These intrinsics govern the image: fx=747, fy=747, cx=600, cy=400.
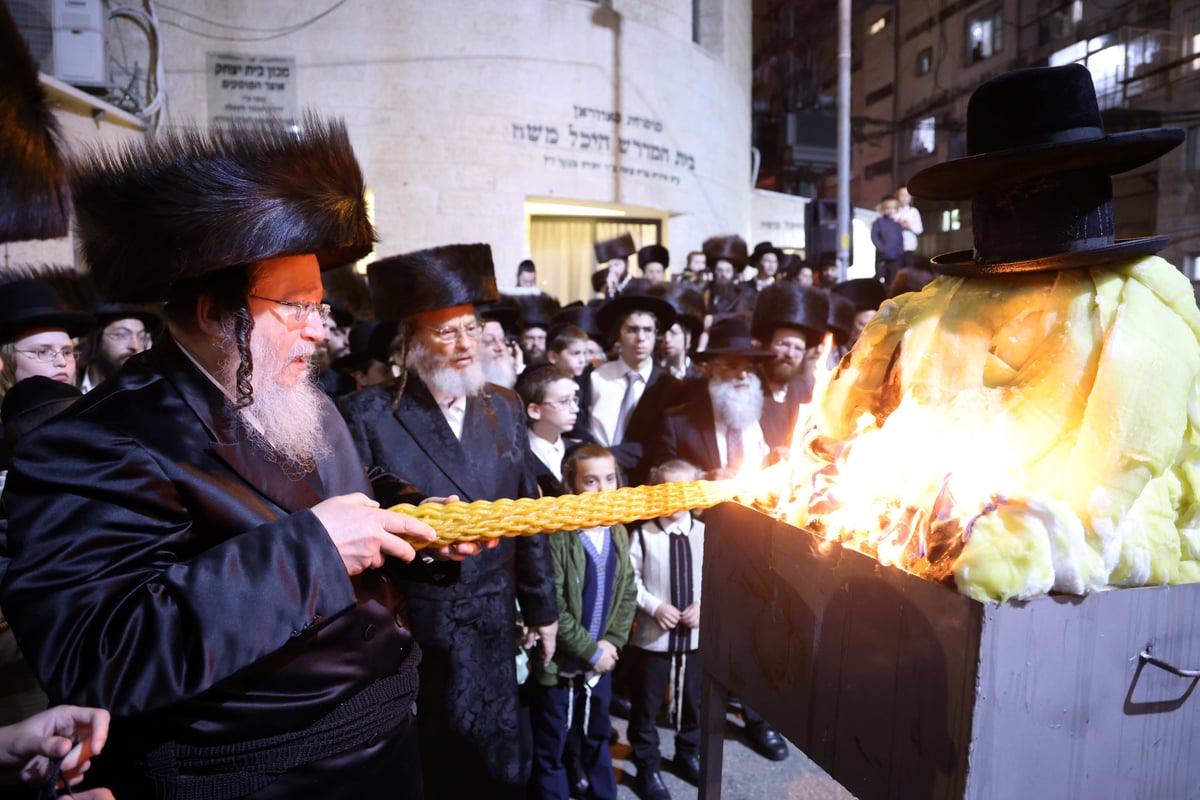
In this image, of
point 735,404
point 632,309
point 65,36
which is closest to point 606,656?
point 735,404

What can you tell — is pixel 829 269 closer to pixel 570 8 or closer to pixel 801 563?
pixel 570 8

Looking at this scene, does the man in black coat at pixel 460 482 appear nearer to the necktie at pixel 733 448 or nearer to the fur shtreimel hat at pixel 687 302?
the necktie at pixel 733 448

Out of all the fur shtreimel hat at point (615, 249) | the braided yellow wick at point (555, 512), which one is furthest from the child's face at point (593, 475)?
the fur shtreimel hat at point (615, 249)

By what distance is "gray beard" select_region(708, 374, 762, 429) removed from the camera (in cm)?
486

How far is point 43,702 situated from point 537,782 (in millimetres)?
2024

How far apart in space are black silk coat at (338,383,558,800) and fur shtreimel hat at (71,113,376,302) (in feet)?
4.18

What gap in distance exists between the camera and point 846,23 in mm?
12078

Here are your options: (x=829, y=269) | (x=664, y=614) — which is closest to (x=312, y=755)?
(x=664, y=614)

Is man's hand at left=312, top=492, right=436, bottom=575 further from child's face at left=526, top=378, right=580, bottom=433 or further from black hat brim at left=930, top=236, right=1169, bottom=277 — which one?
child's face at left=526, top=378, right=580, bottom=433

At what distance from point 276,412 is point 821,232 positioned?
14536 millimetres

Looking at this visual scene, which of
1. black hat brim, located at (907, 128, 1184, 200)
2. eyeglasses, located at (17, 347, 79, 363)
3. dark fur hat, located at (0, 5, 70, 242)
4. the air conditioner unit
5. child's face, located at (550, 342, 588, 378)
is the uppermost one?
the air conditioner unit

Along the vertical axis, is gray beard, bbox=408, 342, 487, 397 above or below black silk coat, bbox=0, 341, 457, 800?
above

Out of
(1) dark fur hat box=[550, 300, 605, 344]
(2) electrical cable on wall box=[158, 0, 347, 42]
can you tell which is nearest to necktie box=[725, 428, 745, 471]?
(1) dark fur hat box=[550, 300, 605, 344]

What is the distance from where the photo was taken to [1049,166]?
5.16 feet
